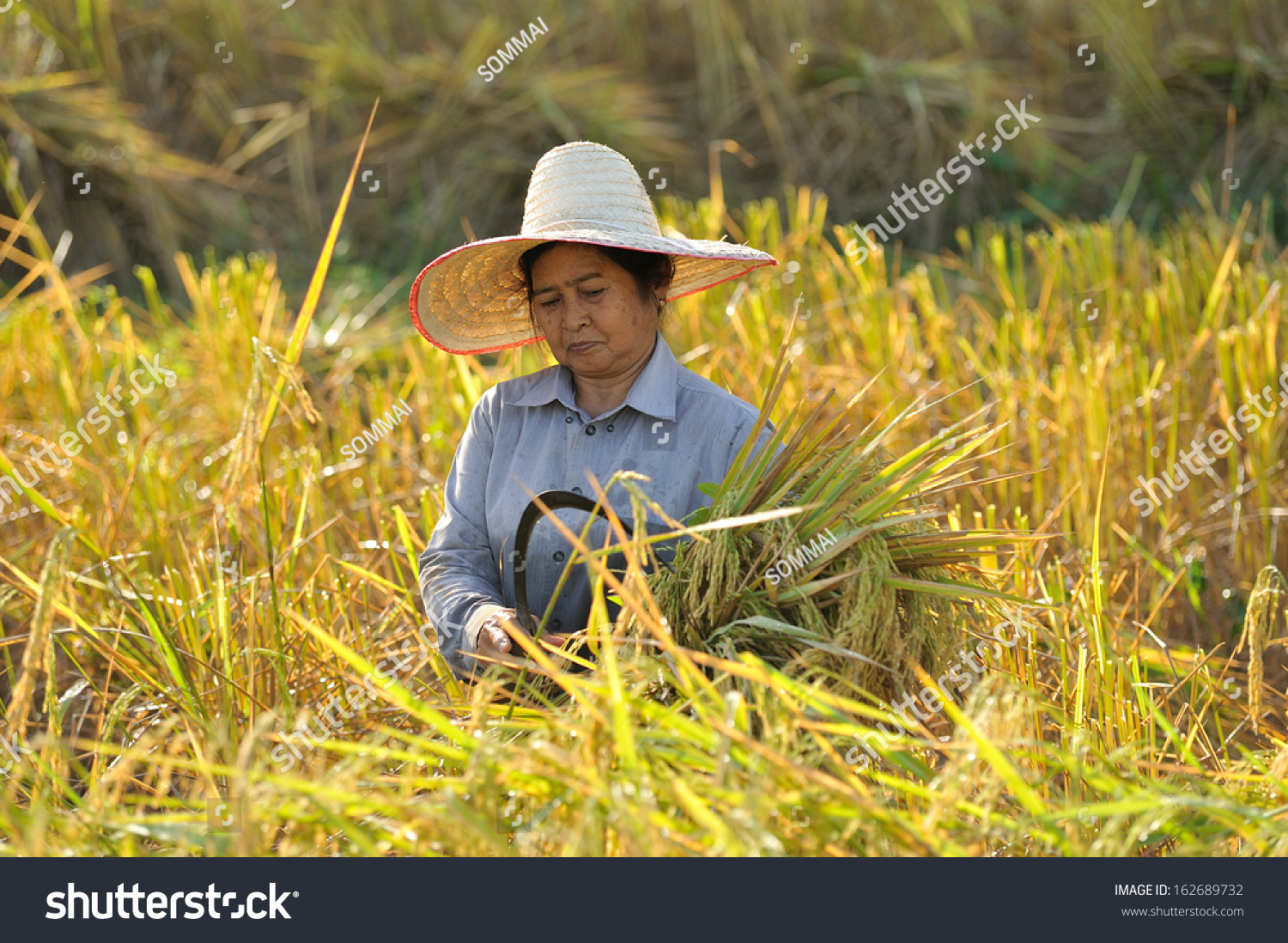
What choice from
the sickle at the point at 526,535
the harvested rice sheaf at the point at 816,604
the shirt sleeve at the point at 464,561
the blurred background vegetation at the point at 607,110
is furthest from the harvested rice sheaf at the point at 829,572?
the blurred background vegetation at the point at 607,110

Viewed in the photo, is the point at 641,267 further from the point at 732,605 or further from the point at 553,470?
the point at 732,605

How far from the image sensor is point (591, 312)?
65.8 inches

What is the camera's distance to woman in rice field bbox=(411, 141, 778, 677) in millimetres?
1622

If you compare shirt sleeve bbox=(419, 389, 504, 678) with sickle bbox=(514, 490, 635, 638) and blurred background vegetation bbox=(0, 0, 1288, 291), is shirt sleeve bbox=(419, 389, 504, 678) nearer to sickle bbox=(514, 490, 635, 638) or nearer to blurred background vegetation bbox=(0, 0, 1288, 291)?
sickle bbox=(514, 490, 635, 638)

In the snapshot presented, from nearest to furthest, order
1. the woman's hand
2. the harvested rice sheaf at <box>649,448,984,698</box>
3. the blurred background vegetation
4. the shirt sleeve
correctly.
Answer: the harvested rice sheaf at <box>649,448,984,698</box>
the woman's hand
the shirt sleeve
the blurred background vegetation

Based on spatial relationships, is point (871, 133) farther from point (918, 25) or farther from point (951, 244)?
point (918, 25)

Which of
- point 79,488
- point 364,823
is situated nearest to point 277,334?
point 79,488

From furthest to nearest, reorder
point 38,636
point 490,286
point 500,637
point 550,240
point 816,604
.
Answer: point 490,286 < point 550,240 < point 500,637 < point 816,604 < point 38,636

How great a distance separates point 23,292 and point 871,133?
4.04 meters

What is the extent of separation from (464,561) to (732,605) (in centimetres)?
53

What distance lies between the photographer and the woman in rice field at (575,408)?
1622mm

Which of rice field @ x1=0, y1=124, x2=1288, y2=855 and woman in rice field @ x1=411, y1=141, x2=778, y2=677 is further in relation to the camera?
woman in rice field @ x1=411, y1=141, x2=778, y2=677

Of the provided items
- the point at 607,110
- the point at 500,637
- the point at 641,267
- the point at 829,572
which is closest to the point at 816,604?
the point at 829,572

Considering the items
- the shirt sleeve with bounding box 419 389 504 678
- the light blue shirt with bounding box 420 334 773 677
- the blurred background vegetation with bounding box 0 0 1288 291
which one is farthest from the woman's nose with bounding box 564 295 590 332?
the blurred background vegetation with bounding box 0 0 1288 291
